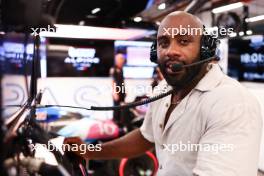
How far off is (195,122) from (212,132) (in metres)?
0.12

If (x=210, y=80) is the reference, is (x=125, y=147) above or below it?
below

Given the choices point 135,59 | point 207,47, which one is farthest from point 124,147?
point 135,59

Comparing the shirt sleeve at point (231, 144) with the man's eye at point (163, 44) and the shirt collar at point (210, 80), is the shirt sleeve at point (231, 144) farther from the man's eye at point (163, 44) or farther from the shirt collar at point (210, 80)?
the man's eye at point (163, 44)

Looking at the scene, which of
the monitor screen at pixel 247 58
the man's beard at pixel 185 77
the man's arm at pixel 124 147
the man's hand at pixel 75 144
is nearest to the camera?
the man's hand at pixel 75 144

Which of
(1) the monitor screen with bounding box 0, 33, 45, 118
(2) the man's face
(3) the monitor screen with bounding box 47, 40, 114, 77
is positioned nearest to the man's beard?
(2) the man's face

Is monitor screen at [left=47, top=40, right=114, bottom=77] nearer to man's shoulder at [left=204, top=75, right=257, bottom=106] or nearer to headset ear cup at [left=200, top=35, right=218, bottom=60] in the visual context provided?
headset ear cup at [left=200, top=35, right=218, bottom=60]

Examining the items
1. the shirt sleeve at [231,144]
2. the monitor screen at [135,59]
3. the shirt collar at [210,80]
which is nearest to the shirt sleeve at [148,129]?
the shirt collar at [210,80]

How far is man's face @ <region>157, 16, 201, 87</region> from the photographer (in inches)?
47.1

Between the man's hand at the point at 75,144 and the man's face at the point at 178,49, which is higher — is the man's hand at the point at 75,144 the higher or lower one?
the lower one

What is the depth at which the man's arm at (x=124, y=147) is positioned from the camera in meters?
1.34

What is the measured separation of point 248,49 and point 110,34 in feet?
7.14

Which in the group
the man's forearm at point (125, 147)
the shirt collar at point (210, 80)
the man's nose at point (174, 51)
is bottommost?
the man's forearm at point (125, 147)

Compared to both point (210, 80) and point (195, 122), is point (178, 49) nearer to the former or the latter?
point (210, 80)

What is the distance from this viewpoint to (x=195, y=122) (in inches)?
43.0
